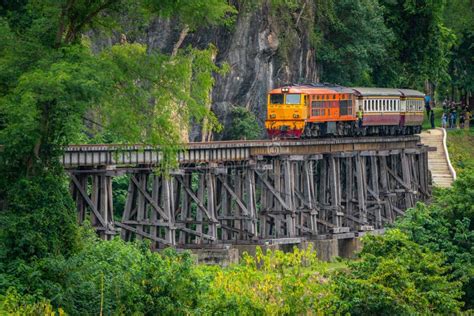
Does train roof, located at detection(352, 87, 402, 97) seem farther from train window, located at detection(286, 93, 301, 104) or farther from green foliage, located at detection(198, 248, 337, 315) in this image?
green foliage, located at detection(198, 248, 337, 315)

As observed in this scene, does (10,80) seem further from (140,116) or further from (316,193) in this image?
(316,193)

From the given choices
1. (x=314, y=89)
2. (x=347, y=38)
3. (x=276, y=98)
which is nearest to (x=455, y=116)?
(x=347, y=38)

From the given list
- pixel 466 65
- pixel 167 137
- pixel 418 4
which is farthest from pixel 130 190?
pixel 466 65

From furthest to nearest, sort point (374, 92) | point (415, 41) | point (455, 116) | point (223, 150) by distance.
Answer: point (455, 116) → point (415, 41) → point (374, 92) → point (223, 150)

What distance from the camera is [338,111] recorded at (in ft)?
191

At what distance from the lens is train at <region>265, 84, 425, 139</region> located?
181 ft

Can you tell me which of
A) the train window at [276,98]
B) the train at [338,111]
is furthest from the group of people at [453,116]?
the train window at [276,98]

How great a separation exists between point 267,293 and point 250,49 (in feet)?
98.9

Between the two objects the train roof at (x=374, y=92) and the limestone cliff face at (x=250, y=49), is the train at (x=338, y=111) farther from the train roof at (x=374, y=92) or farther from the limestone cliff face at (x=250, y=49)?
the limestone cliff face at (x=250, y=49)

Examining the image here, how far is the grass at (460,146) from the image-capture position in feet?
230

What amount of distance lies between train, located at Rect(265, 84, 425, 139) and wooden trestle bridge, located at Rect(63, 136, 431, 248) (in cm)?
99

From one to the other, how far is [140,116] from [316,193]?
27.8 meters

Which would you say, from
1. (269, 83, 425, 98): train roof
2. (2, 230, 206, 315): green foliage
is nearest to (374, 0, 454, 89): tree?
(269, 83, 425, 98): train roof

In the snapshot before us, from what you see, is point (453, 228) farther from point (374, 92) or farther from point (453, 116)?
point (453, 116)
